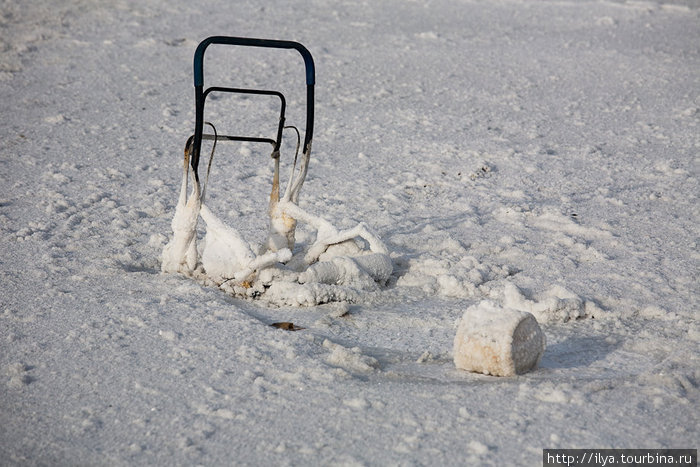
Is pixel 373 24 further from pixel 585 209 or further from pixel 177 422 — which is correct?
pixel 177 422

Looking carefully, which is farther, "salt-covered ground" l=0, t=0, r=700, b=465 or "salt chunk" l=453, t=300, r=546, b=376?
"salt chunk" l=453, t=300, r=546, b=376

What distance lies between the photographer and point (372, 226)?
13.0 ft

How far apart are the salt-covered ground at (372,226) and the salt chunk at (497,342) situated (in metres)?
0.06

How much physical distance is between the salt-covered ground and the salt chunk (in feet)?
0.20

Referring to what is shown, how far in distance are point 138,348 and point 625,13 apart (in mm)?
7532

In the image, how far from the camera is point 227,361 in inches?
102

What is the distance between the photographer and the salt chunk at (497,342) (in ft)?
8.05

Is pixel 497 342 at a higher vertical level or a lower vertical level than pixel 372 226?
higher

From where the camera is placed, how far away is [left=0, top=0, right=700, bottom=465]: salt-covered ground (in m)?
2.24

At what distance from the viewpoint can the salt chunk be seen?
2453mm

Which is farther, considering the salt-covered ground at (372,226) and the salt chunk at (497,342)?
the salt chunk at (497,342)

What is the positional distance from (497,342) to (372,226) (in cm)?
159

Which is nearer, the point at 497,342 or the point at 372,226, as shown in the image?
the point at 497,342

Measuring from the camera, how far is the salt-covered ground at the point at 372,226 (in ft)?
7.34
